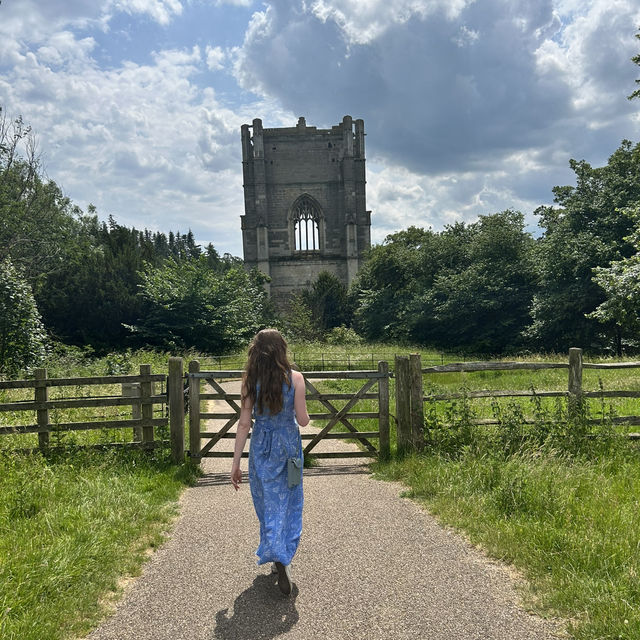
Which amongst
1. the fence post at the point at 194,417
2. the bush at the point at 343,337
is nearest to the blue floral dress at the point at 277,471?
the fence post at the point at 194,417

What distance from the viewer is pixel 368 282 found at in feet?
137

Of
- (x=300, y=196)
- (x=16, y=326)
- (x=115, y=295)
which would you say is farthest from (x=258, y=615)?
(x=300, y=196)

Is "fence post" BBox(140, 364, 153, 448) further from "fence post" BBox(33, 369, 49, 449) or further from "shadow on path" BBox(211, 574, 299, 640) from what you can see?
"shadow on path" BBox(211, 574, 299, 640)

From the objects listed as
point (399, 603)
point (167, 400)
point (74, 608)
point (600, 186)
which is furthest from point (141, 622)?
point (600, 186)

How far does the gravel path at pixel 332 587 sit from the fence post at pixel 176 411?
1689 mm

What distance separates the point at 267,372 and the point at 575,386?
4.81 meters

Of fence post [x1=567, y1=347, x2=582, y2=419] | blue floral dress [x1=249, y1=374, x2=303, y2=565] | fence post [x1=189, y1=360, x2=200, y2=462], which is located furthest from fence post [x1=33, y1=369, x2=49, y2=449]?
fence post [x1=567, y1=347, x2=582, y2=419]

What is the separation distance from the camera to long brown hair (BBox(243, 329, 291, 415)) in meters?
3.78

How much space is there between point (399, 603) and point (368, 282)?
3883 cm

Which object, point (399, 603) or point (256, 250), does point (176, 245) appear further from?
point (399, 603)

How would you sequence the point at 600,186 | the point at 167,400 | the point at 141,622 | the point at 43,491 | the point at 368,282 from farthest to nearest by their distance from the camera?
the point at 368,282 → the point at 600,186 → the point at 167,400 → the point at 43,491 → the point at 141,622

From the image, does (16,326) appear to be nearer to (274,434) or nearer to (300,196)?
(274,434)

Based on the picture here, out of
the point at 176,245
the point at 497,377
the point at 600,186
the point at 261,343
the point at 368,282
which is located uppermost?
the point at 176,245

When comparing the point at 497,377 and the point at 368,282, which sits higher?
the point at 368,282
